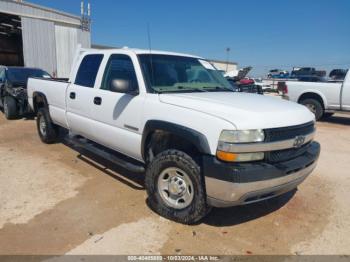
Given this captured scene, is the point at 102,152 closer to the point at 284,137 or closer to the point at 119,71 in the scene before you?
the point at 119,71

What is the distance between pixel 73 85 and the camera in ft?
17.1

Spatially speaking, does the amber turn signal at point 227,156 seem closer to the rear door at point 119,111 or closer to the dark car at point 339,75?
the rear door at point 119,111

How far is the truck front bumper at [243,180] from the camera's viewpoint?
2865 mm

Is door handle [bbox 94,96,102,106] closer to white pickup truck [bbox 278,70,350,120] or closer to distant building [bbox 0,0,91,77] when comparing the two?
white pickup truck [bbox 278,70,350,120]

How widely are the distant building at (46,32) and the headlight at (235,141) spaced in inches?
689

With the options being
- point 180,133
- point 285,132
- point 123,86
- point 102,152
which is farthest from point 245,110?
point 102,152

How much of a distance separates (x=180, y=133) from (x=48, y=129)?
4238 millimetres

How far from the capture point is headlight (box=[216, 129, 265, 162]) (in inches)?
114

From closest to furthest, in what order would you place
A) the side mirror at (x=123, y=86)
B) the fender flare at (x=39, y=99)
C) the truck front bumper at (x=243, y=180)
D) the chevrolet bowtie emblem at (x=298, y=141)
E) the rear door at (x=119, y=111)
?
the truck front bumper at (x=243, y=180)
the chevrolet bowtie emblem at (x=298, y=141)
the side mirror at (x=123, y=86)
the rear door at (x=119, y=111)
the fender flare at (x=39, y=99)

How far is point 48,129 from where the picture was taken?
650cm

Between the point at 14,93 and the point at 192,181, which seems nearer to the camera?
the point at 192,181

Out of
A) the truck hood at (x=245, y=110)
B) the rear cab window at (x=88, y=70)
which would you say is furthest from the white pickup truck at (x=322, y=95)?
the rear cab window at (x=88, y=70)

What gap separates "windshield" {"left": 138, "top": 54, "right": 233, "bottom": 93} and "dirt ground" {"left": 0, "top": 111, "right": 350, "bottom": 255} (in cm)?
154

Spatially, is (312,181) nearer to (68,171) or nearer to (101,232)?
(101,232)
